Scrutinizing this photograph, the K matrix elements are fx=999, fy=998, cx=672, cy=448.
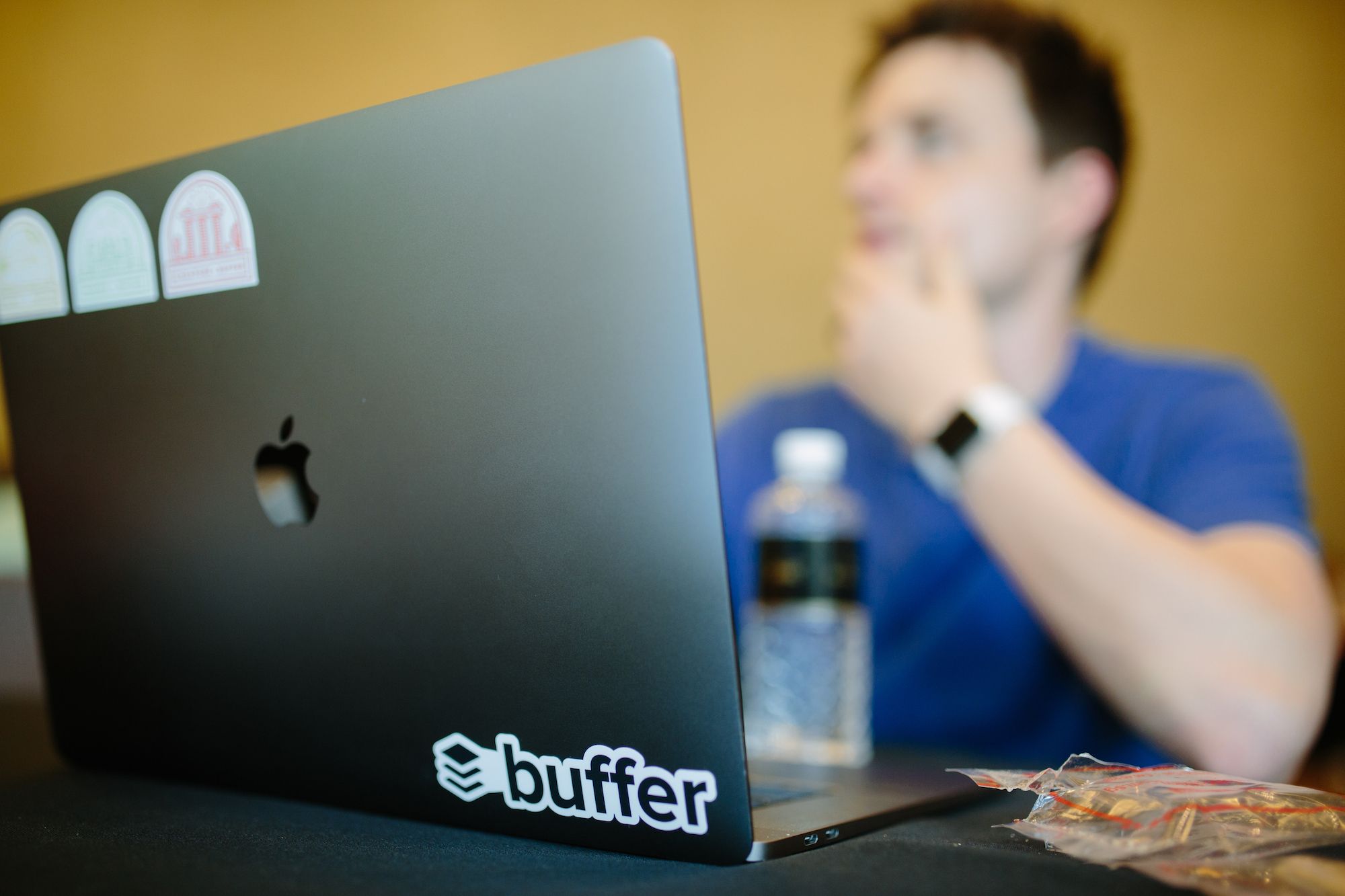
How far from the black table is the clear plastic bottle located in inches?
14.5

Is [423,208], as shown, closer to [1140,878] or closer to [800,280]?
[1140,878]

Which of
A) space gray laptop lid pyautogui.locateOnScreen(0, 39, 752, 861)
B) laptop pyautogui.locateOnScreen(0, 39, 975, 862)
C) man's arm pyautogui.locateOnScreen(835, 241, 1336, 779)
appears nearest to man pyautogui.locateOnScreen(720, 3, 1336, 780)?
man's arm pyautogui.locateOnScreen(835, 241, 1336, 779)

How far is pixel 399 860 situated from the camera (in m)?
0.43

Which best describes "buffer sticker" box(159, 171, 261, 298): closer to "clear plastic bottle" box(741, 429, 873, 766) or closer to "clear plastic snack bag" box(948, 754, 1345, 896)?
"clear plastic snack bag" box(948, 754, 1345, 896)

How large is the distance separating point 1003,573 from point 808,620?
0.80ft

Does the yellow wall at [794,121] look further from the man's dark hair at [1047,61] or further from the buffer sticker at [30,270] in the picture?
the buffer sticker at [30,270]

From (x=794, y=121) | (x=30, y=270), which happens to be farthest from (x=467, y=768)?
(x=794, y=121)

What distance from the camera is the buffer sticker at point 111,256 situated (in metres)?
0.53

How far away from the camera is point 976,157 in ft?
4.33

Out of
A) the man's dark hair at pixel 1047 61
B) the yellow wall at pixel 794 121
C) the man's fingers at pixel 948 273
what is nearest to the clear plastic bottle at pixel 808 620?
the man's fingers at pixel 948 273

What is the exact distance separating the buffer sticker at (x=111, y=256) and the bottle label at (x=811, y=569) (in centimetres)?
60

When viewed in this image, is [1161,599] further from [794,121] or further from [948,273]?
[794,121]

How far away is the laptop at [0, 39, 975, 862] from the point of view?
0.39 metres

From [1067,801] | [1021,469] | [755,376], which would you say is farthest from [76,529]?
[755,376]
